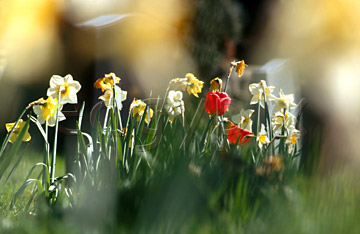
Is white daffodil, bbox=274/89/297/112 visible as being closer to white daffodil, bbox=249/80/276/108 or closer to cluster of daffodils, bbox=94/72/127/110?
white daffodil, bbox=249/80/276/108

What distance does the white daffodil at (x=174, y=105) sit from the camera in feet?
5.18

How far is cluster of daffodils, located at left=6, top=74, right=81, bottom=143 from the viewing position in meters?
1.46

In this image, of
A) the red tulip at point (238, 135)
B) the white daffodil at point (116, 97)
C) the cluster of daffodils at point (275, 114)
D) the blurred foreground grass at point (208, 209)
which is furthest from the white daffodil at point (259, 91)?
the blurred foreground grass at point (208, 209)

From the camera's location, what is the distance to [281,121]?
5.71ft

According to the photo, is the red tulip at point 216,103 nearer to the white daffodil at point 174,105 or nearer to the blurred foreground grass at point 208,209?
the white daffodil at point 174,105

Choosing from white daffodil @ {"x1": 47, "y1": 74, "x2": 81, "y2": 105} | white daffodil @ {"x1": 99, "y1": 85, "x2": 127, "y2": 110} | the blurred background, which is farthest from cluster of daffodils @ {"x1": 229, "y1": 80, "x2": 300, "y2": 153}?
the blurred background

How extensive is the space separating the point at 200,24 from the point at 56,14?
137cm

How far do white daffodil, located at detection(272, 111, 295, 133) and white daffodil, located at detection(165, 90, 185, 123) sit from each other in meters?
0.35

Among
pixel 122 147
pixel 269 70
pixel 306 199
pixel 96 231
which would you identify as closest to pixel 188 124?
pixel 122 147

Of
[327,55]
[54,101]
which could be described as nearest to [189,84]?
[54,101]

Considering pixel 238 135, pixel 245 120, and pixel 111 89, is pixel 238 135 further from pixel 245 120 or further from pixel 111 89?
pixel 111 89

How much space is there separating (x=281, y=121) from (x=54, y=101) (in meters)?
0.77

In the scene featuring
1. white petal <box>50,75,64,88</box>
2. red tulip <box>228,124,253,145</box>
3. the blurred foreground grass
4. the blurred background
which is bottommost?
the blurred foreground grass

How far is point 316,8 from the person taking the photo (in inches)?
166
